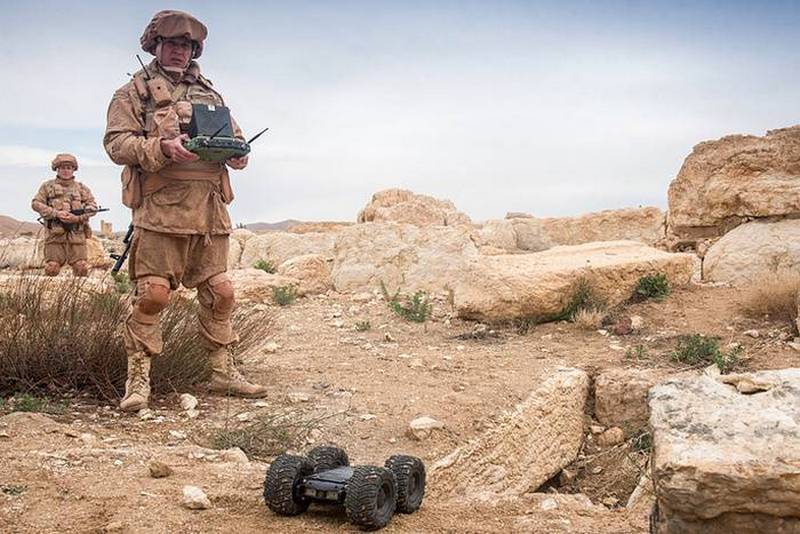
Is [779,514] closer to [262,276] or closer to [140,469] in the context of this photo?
[140,469]

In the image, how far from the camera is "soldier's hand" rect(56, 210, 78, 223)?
953cm

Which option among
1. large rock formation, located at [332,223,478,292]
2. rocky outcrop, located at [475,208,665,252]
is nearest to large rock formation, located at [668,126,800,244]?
large rock formation, located at [332,223,478,292]

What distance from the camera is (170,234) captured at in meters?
4.57

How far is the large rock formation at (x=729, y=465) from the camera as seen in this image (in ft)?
7.12

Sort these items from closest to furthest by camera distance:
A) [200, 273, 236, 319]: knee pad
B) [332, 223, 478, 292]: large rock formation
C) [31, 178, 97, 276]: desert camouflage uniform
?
[200, 273, 236, 319]: knee pad
[31, 178, 97, 276]: desert camouflage uniform
[332, 223, 478, 292]: large rock formation

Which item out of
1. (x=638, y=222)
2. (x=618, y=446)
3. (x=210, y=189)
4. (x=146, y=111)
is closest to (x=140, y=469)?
(x=210, y=189)

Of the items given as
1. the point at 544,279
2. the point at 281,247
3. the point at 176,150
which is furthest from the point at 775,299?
the point at 281,247

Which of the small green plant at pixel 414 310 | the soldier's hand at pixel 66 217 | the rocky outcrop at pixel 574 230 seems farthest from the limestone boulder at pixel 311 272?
the rocky outcrop at pixel 574 230

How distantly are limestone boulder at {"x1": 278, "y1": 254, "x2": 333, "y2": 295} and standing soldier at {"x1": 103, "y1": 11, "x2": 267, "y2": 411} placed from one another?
5881mm

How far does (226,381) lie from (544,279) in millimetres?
3633

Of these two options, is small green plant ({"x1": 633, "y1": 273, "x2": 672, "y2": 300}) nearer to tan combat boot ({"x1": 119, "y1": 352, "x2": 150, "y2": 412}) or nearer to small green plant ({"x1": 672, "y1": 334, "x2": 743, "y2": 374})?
small green plant ({"x1": 672, "y1": 334, "x2": 743, "y2": 374})

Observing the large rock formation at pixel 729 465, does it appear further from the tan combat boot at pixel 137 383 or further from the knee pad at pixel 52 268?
the knee pad at pixel 52 268

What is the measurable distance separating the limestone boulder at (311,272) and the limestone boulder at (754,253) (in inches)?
191

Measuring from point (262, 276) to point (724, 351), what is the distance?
5.77 metres
